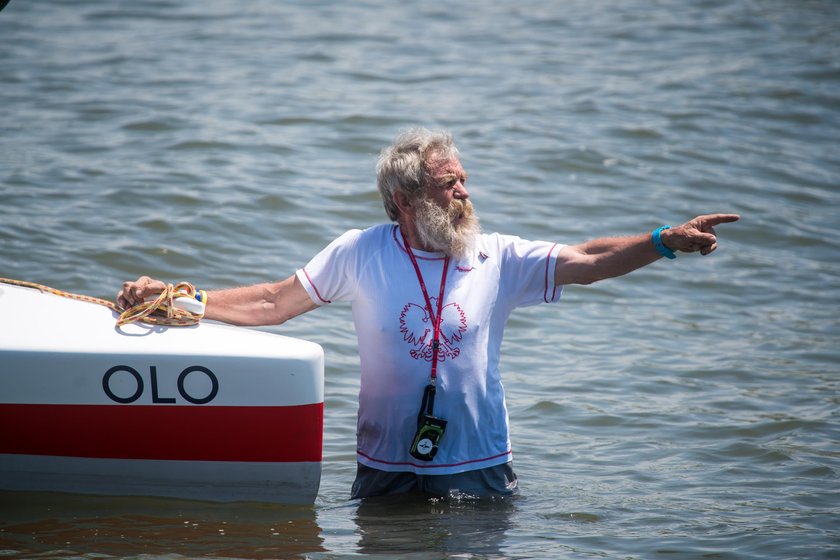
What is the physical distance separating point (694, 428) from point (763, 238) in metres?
3.37

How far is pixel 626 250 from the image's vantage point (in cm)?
350

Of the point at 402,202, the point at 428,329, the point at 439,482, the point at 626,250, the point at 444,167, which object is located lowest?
the point at 439,482

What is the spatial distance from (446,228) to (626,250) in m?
0.59

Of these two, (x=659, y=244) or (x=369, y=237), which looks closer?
(x=659, y=244)

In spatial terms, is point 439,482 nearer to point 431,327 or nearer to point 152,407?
point 431,327

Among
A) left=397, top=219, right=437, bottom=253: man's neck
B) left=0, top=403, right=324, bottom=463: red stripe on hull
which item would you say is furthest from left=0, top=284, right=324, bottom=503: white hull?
left=397, top=219, right=437, bottom=253: man's neck

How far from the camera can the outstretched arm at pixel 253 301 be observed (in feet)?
12.3

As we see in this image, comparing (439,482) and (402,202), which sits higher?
(402,202)

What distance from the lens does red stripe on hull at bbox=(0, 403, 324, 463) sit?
3.68 metres

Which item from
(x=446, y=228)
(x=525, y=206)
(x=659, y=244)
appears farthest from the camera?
(x=525, y=206)

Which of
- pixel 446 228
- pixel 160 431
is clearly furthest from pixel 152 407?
pixel 446 228

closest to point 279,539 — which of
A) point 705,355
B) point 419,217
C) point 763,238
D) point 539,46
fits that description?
point 419,217

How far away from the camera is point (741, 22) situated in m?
13.8

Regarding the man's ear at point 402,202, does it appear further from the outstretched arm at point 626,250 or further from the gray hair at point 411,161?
the outstretched arm at point 626,250
